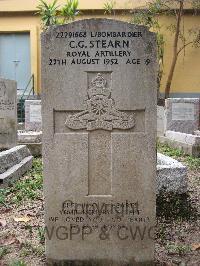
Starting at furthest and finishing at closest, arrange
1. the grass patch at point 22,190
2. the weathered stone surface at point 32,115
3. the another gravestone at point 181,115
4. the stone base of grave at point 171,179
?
the weathered stone surface at point 32,115 < the another gravestone at point 181,115 < the grass patch at point 22,190 < the stone base of grave at point 171,179

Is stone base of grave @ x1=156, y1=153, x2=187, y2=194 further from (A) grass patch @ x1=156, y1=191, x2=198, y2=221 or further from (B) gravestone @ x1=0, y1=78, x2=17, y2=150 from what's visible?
(B) gravestone @ x1=0, y1=78, x2=17, y2=150

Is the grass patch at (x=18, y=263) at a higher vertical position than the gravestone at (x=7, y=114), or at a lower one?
lower

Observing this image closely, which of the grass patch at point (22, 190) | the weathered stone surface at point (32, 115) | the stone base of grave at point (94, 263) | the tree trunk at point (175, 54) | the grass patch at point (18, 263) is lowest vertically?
the stone base of grave at point (94, 263)

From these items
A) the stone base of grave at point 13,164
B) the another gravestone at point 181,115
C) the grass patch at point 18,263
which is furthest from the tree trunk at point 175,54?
Result: the grass patch at point 18,263

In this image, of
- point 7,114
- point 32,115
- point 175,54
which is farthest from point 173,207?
point 175,54

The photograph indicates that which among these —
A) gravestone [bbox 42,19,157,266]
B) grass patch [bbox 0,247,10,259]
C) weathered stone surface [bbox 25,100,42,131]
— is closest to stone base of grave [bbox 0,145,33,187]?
grass patch [bbox 0,247,10,259]

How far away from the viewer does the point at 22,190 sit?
230 inches

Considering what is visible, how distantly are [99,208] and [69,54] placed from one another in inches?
47.4

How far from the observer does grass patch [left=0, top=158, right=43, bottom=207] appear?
17.9ft

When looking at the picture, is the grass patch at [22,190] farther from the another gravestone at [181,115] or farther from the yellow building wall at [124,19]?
the yellow building wall at [124,19]

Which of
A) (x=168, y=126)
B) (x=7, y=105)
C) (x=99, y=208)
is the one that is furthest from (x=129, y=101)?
(x=168, y=126)

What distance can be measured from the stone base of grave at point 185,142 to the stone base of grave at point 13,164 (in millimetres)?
3007

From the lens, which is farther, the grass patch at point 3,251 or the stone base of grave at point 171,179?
the stone base of grave at point 171,179

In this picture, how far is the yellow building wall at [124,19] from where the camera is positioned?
622 inches
